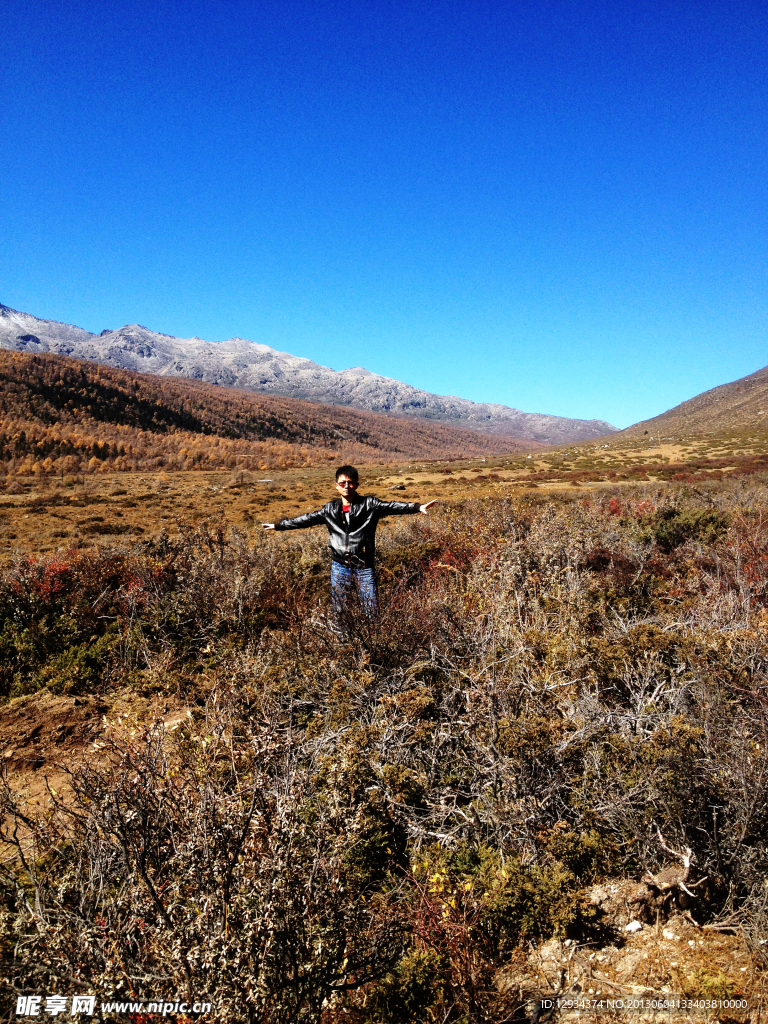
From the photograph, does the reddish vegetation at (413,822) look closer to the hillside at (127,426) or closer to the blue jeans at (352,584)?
the blue jeans at (352,584)

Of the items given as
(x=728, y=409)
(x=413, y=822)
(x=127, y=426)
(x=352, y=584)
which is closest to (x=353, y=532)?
(x=352, y=584)

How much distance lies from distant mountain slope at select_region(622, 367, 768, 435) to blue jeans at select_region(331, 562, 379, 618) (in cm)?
7795

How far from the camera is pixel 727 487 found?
1680 centimetres

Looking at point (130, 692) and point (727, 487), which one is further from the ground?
point (727, 487)

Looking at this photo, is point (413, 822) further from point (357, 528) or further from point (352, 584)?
point (357, 528)

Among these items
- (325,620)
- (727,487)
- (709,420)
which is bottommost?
(325,620)

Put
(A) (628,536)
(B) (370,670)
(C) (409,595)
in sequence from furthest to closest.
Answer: (A) (628,536), (C) (409,595), (B) (370,670)

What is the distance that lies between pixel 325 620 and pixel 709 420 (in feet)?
327

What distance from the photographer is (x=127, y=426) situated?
67688 mm

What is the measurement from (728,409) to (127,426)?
321 ft

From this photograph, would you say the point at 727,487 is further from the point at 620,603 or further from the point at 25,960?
the point at 25,960

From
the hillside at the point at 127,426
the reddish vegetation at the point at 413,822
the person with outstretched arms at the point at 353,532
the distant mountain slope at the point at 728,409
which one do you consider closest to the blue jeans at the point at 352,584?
the person with outstretched arms at the point at 353,532

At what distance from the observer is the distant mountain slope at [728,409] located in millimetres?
74750

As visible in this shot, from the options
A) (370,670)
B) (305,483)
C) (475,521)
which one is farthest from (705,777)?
(305,483)
